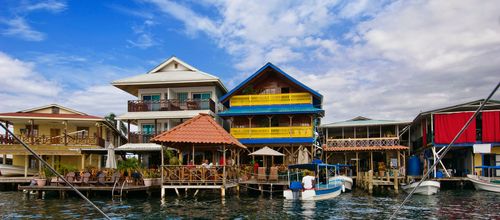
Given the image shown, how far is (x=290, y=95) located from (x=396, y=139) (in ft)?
30.5

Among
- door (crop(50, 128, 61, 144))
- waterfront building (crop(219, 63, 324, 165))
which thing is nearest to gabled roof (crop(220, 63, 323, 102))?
waterfront building (crop(219, 63, 324, 165))

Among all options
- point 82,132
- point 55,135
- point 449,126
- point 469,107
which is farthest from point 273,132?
point 55,135

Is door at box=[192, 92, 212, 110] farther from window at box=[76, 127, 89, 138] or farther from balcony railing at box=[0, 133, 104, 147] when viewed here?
window at box=[76, 127, 89, 138]

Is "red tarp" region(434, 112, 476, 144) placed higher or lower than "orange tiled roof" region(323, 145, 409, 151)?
higher

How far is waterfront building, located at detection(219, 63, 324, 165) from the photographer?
33625 mm

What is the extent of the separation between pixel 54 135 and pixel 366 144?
87.4 ft

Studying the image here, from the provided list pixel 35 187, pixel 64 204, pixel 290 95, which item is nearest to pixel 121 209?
pixel 64 204

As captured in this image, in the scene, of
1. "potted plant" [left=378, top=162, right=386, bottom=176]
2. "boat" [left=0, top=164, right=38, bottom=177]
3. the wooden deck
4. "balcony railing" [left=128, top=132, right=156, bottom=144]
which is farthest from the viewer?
"balcony railing" [left=128, top=132, right=156, bottom=144]

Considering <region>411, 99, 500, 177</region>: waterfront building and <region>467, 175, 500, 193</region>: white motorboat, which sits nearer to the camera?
<region>467, 175, 500, 193</region>: white motorboat

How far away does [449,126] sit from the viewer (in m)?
33.9

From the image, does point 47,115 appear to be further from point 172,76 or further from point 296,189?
point 296,189

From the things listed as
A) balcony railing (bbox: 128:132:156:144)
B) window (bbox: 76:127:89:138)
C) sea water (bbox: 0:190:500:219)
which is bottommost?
sea water (bbox: 0:190:500:219)

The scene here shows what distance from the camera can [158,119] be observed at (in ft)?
116

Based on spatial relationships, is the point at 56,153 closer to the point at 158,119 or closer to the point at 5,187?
the point at 5,187
